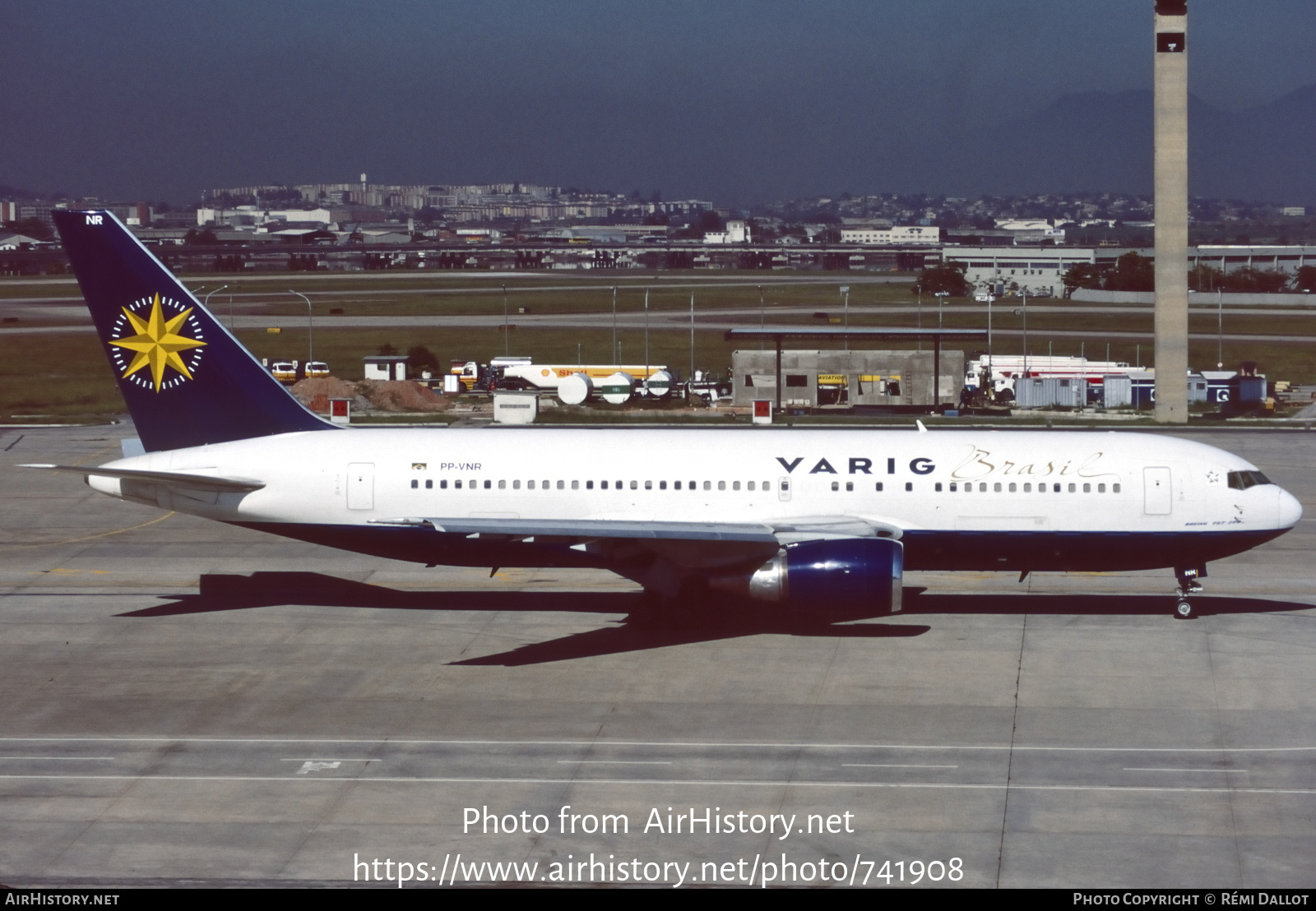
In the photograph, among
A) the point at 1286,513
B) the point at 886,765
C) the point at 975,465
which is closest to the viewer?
the point at 886,765

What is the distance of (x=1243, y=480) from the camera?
3712cm

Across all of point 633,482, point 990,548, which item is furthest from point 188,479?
point 990,548

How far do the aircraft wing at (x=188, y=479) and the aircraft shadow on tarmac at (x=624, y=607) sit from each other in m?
3.70

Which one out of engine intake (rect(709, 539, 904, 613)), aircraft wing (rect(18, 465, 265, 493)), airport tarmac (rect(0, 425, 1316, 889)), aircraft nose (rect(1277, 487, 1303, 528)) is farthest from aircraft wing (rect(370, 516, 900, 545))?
aircraft nose (rect(1277, 487, 1303, 528))

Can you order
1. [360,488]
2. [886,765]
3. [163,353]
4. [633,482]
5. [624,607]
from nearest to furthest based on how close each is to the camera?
1. [886,765]
2. [633,482]
3. [360,488]
4. [163,353]
5. [624,607]

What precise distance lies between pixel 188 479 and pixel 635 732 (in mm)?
14479

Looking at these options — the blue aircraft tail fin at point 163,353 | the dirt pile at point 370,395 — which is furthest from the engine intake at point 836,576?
the dirt pile at point 370,395

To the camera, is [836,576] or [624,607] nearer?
[836,576]

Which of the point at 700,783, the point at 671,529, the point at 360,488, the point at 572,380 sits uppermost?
the point at 572,380

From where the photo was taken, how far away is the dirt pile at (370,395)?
3625 inches

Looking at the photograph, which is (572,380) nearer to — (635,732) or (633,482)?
(633,482)

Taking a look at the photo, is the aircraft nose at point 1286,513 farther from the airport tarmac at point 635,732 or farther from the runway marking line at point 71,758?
the runway marking line at point 71,758

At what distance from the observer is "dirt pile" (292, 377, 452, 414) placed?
302ft
